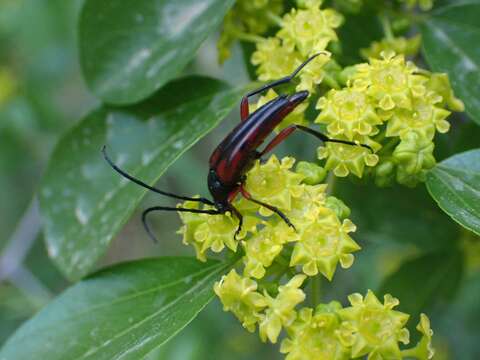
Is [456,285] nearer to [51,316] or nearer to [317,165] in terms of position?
[317,165]

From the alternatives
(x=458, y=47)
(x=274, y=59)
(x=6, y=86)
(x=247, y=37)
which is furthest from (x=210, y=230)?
(x=6, y=86)

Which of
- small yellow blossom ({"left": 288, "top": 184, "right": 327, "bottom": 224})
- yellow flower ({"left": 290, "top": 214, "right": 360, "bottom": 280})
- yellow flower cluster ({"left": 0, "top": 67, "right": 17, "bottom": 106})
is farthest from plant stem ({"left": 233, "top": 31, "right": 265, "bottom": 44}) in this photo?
yellow flower cluster ({"left": 0, "top": 67, "right": 17, "bottom": 106})

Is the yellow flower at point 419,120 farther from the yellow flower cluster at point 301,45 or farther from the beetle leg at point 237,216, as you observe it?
the beetle leg at point 237,216

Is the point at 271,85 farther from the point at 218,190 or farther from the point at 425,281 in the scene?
the point at 425,281

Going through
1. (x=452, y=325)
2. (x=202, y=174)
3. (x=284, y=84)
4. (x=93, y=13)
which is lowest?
(x=452, y=325)

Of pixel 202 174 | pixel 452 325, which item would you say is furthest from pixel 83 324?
pixel 202 174

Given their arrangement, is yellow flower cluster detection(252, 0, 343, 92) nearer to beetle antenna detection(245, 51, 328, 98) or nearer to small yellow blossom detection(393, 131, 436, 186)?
beetle antenna detection(245, 51, 328, 98)
